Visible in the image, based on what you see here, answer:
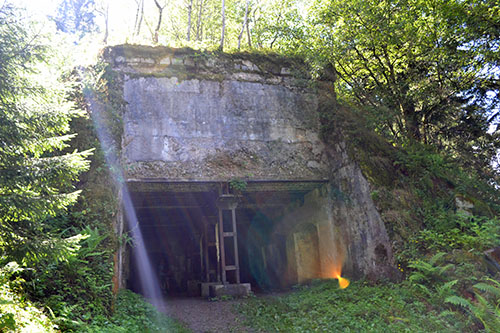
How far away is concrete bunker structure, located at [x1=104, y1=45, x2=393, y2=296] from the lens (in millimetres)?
10508

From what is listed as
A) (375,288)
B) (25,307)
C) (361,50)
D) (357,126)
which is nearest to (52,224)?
(25,307)

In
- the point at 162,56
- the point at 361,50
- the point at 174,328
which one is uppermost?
the point at 361,50

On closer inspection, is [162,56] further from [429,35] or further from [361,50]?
[429,35]

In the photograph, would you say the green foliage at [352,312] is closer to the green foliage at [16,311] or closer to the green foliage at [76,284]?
the green foliage at [76,284]

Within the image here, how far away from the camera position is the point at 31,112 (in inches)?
211

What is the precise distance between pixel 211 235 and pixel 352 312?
751cm

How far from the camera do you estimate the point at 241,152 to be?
1129 cm

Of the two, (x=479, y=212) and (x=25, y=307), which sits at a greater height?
(x=479, y=212)

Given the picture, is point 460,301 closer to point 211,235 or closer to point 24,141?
point 24,141

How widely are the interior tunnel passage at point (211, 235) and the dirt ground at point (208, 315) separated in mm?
1553

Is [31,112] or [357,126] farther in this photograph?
[357,126]

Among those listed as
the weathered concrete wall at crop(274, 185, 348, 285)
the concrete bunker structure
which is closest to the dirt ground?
the concrete bunker structure

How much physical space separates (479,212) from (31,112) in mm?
10243

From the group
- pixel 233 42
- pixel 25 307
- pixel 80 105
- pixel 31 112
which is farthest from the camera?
pixel 233 42
